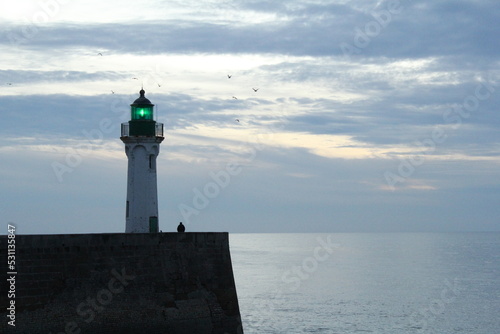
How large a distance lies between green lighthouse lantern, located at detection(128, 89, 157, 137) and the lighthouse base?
5.27 meters

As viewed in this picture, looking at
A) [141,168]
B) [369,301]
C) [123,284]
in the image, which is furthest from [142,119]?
[369,301]

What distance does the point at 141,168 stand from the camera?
2894cm

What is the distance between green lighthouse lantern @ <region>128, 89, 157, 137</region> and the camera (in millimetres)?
29031

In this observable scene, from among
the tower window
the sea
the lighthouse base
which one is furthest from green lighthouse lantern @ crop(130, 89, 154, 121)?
the sea

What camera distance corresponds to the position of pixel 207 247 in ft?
87.6

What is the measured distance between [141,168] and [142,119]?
2040 millimetres

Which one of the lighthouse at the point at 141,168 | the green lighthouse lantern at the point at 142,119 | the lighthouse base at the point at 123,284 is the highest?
the green lighthouse lantern at the point at 142,119

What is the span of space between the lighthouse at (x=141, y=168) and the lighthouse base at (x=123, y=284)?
130 inches

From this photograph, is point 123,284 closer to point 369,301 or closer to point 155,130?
point 155,130

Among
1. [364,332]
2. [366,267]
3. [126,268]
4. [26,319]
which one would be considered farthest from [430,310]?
[366,267]

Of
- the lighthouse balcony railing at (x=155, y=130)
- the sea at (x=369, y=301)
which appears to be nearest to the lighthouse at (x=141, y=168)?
the lighthouse balcony railing at (x=155, y=130)

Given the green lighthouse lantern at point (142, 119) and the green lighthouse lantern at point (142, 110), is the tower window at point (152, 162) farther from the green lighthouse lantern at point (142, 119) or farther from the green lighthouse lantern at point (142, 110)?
the green lighthouse lantern at point (142, 110)

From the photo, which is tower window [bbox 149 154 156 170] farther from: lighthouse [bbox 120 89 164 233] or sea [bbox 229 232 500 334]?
sea [bbox 229 232 500 334]

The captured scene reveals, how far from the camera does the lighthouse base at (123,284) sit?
21250mm
